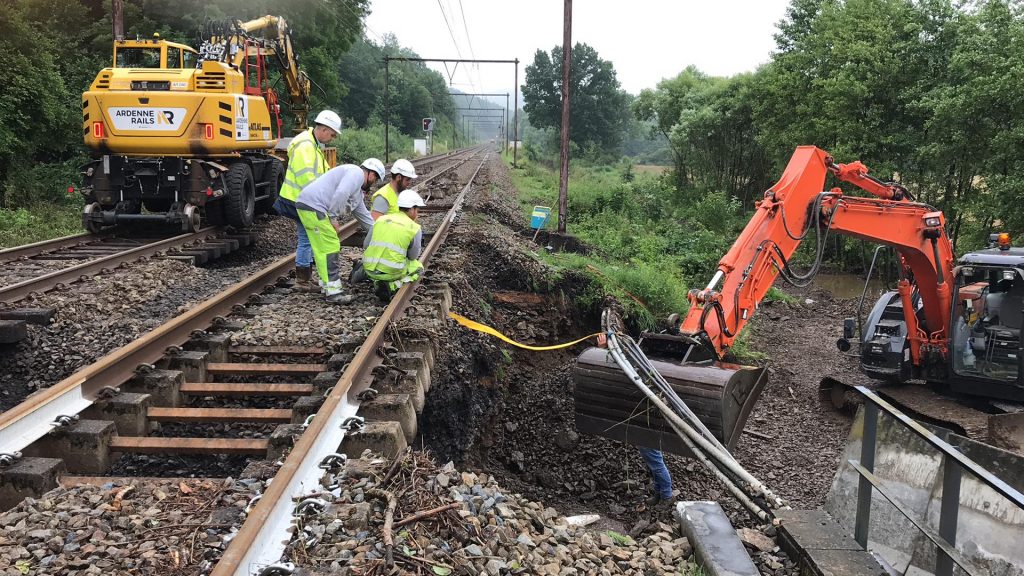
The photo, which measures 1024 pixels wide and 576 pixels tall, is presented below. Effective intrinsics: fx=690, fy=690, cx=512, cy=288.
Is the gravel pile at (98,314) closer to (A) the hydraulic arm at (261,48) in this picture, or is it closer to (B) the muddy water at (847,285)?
(A) the hydraulic arm at (261,48)

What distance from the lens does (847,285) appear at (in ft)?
56.7

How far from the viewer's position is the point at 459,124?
104m

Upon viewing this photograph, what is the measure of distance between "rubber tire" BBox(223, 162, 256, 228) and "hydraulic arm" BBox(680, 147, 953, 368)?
297 inches

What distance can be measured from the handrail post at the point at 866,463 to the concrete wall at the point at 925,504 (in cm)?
38

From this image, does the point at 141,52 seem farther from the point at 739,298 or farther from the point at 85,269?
the point at 739,298

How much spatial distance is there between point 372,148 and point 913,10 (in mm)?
26340

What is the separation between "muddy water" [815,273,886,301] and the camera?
1641 cm

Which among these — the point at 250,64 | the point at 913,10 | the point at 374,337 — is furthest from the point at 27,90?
the point at 913,10

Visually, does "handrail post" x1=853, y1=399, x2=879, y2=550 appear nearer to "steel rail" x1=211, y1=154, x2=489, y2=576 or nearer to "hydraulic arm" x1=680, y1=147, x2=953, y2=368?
"hydraulic arm" x1=680, y1=147, x2=953, y2=368

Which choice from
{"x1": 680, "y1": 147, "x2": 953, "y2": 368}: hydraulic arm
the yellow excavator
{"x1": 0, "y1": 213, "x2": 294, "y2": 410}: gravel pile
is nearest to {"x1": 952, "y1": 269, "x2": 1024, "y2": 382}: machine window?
{"x1": 680, "y1": 147, "x2": 953, "y2": 368}: hydraulic arm

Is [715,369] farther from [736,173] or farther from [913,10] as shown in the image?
[736,173]

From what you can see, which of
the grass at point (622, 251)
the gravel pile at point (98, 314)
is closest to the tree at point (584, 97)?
the grass at point (622, 251)

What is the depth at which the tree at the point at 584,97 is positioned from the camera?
59525 millimetres

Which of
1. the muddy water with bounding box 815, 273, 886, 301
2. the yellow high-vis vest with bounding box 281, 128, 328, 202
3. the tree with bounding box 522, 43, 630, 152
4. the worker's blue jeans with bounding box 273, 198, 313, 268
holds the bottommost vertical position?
the muddy water with bounding box 815, 273, 886, 301
